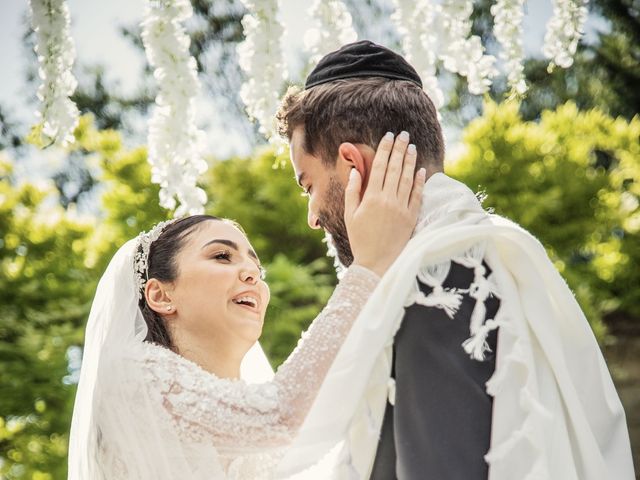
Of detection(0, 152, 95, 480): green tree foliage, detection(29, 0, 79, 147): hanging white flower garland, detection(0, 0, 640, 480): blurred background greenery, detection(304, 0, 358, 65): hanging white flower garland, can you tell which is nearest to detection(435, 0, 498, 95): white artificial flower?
detection(304, 0, 358, 65): hanging white flower garland

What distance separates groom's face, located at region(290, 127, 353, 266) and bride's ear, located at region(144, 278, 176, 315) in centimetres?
104

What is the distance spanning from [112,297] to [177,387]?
0.72 m

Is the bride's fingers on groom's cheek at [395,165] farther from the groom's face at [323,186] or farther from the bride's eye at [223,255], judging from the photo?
the bride's eye at [223,255]

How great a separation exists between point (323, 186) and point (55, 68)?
1780 mm

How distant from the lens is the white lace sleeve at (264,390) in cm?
253

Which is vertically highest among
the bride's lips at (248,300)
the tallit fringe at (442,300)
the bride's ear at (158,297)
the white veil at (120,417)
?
the tallit fringe at (442,300)

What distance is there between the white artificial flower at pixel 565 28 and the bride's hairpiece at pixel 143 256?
A: 1.89 metres

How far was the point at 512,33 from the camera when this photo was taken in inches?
154

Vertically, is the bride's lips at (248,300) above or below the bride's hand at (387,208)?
below

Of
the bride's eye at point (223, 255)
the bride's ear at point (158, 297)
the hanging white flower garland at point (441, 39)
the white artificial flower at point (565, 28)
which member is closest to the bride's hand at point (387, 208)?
the bride's eye at point (223, 255)

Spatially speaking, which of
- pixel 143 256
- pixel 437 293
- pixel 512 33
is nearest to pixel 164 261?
pixel 143 256

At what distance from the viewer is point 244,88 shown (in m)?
3.97

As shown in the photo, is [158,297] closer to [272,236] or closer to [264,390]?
[264,390]

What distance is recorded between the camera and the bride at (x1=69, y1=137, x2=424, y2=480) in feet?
8.01
